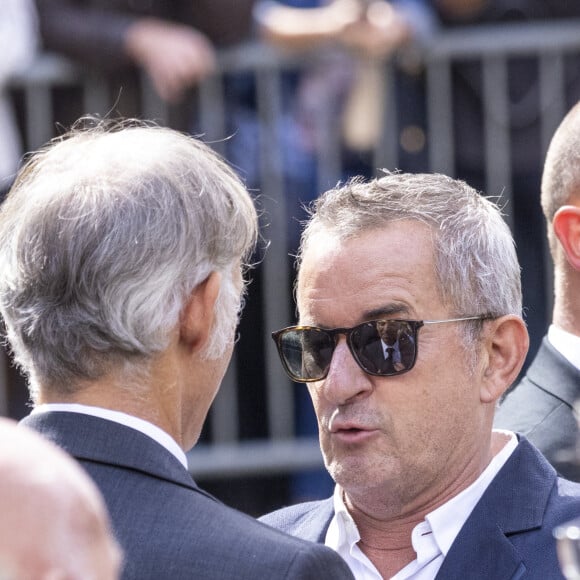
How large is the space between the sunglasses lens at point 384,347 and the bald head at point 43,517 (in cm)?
146

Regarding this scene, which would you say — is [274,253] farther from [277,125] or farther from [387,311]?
[387,311]

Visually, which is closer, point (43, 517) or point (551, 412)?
point (43, 517)

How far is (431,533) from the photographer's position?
270 cm

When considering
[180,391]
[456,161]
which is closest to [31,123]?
[456,161]

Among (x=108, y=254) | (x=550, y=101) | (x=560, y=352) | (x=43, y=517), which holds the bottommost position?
(x=550, y=101)

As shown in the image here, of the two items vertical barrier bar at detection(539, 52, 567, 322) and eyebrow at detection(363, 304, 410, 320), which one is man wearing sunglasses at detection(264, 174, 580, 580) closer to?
eyebrow at detection(363, 304, 410, 320)

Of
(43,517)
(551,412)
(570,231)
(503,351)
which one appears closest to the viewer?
(43,517)

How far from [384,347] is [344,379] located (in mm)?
112

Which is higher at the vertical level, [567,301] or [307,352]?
[307,352]

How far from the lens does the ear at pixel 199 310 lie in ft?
7.27

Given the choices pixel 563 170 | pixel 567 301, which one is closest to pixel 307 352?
pixel 567 301

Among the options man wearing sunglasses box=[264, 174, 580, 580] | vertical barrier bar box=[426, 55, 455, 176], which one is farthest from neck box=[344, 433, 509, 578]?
vertical barrier bar box=[426, 55, 455, 176]

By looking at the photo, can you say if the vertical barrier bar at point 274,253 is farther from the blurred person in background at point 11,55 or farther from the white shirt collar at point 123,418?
the white shirt collar at point 123,418

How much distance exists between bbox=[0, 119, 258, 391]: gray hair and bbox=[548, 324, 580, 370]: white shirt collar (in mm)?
1131
